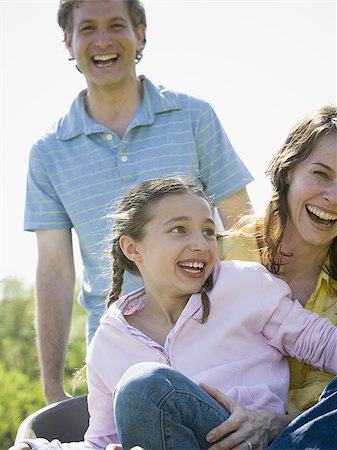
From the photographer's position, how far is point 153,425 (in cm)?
204

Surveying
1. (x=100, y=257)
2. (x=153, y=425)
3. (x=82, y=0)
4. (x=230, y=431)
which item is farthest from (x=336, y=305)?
(x=82, y=0)

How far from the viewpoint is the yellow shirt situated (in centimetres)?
241

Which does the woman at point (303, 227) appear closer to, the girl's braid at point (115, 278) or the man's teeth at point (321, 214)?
the man's teeth at point (321, 214)

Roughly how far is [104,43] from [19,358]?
5.49 meters

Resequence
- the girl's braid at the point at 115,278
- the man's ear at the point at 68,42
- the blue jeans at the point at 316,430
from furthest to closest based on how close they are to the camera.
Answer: the man's ear at the point at 68,42 < the girl's braid at the point at 115,278 < the blue jeans at the point at 316,430

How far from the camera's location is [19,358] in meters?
8.47

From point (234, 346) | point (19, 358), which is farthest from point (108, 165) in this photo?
point (19, 358)

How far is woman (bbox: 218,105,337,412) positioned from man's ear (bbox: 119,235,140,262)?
29 cm

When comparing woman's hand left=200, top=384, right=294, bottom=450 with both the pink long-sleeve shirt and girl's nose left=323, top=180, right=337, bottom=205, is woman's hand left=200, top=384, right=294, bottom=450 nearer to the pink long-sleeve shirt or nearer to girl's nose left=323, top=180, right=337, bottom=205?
the pink long-sleeve shirt

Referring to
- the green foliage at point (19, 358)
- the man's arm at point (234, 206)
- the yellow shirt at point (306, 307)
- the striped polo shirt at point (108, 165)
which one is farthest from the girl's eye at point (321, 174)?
the green foliage at point (19, 358)

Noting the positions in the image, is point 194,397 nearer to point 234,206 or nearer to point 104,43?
point 234,206

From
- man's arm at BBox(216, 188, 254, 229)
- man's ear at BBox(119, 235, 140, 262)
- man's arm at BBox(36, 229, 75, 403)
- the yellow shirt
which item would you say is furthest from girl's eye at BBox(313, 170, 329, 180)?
man's arm at BBox(36, 229, 75, 403)

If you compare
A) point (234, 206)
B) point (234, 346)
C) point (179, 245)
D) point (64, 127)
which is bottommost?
point (234, 346)

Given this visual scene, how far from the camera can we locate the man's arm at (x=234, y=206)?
3.35m
